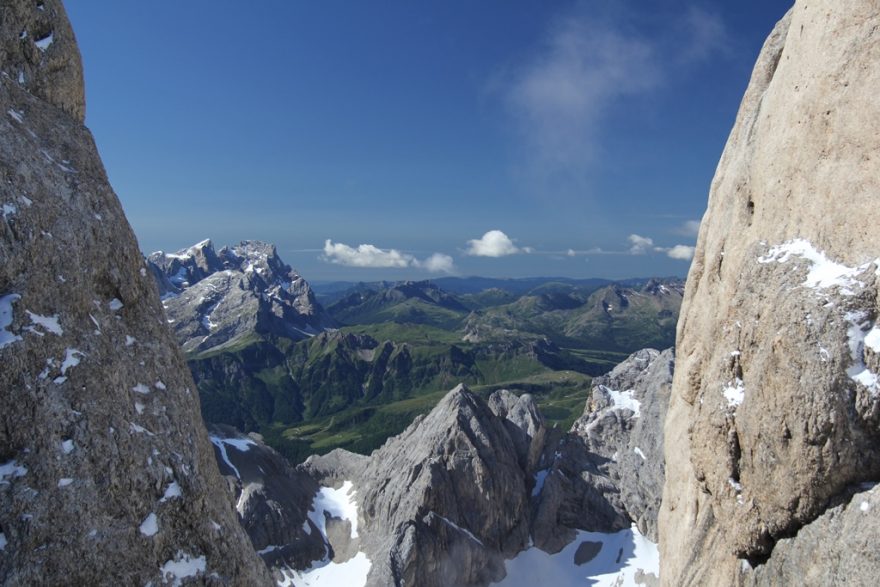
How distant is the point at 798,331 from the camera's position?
19078mm

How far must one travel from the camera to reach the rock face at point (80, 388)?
18641 mm

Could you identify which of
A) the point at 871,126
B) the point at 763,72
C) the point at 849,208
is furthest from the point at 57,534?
the point at 763,72

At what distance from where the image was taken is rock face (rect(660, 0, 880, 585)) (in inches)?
702

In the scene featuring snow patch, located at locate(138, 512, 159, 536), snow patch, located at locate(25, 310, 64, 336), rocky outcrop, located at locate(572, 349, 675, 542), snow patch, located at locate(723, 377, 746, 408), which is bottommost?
rocky outcrop, located at locate(572, 349, 675, 542)

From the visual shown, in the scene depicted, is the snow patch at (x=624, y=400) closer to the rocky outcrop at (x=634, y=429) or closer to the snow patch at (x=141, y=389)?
the rocky outcrop at (x=634, y=429)

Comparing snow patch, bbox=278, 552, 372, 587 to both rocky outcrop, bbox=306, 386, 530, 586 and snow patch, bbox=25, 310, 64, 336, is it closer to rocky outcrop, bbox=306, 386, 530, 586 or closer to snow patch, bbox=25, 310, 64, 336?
rocky outcrop, bbox=306, 386, 530, 586

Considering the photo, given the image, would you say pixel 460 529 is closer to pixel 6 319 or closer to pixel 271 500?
pixel 271 500

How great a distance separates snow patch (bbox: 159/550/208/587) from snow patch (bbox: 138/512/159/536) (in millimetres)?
1292

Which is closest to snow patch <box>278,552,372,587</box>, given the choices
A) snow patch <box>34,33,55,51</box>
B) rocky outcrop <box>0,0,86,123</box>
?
rocky outcrop <box>0,0,86,123</box>

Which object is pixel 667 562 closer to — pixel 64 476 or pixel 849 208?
pixel 849 208

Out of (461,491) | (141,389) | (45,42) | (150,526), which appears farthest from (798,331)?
(461,491)

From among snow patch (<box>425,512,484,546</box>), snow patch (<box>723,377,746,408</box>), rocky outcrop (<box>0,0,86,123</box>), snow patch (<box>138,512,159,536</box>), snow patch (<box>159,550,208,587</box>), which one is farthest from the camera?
snow patch (<box>425,512,484,546</box>)

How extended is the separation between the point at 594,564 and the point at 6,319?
108 metres

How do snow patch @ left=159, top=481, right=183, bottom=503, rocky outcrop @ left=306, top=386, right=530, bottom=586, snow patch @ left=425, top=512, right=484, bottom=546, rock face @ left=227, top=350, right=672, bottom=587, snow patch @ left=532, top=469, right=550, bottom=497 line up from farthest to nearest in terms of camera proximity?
snow patch @ left=532, top=469, right=550, bottom=497 < snow patch @ left=425, top=512, right=484, bottom=546 < rock face @ left=227, top=350, right=672, bottom=587 < rocky outcrop @ left=306, top=386, right=530, bottom=586 < snow patch @ left=159, top=481, right=183, bottom=503
